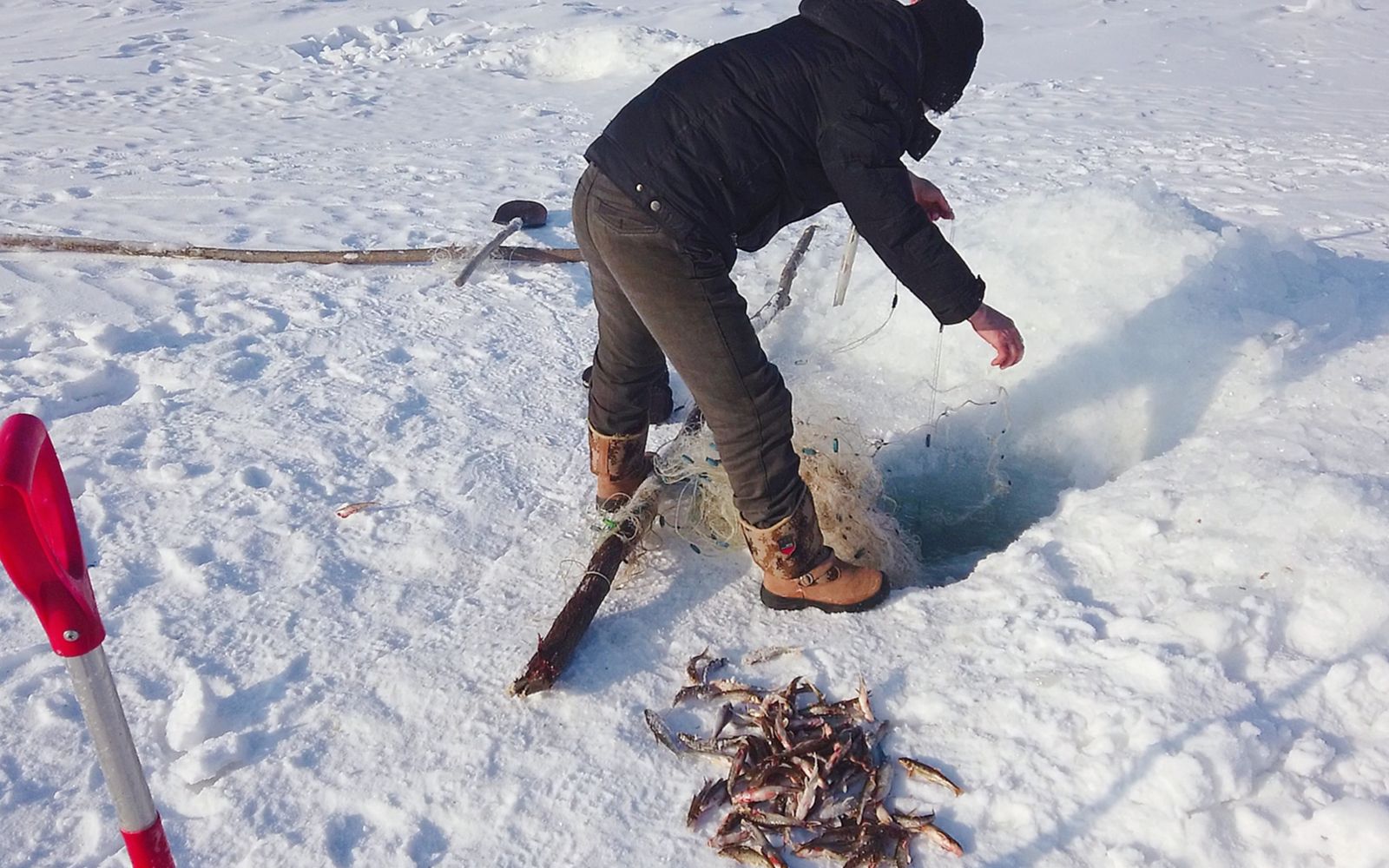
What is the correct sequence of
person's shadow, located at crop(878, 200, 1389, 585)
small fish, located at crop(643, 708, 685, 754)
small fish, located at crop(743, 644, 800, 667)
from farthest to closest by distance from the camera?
person's shadow, located at crop(878, 200, 1389, 585) → small fish, located at crop(743, 644, 800, 667) → small fish, located at crop(643, 708, 685, 754)

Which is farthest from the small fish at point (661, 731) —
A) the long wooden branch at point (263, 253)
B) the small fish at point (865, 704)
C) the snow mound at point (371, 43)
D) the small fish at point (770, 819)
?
the snow mound at point (371, 43)

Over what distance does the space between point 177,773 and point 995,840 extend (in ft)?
6.13

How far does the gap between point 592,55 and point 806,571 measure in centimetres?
911

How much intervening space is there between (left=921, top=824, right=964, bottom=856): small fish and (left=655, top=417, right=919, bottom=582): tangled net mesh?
42.7 inches

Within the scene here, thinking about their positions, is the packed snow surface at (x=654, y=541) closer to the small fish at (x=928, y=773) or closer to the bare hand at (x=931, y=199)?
the small fish at (x=928, y=773)

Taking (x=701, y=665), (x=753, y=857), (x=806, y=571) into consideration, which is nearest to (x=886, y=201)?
(x=806, y=571)

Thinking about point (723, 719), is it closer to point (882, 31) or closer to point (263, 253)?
point (882, 31)

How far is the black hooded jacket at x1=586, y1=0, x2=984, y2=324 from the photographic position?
2.40 m

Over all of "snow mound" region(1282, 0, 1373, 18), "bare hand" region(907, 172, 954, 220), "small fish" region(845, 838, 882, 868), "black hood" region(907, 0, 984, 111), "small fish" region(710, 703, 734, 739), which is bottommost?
"snow mound" region(1282, 0, 1373, 18)

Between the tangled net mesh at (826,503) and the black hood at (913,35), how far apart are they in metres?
1.20

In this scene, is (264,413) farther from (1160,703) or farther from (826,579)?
(1160,703)

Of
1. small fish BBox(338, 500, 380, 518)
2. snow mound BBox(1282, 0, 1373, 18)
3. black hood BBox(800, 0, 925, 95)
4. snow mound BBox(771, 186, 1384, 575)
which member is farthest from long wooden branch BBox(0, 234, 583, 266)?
snow mound BBox(1282, 0, 1373, 18)

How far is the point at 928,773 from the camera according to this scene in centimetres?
234

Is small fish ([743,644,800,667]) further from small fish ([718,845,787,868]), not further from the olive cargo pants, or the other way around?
small fish ([718,845,787,868])
